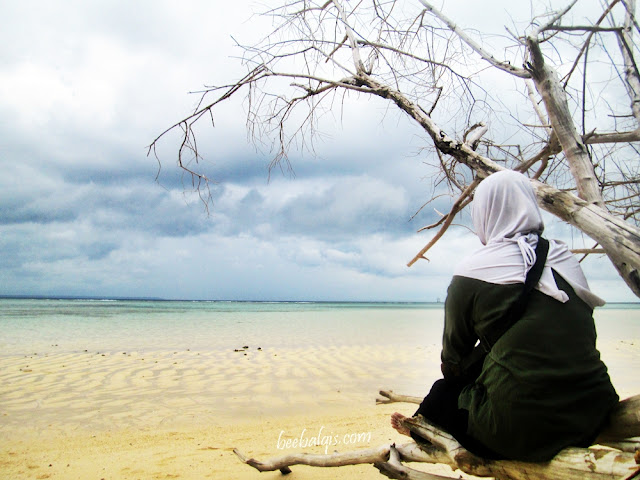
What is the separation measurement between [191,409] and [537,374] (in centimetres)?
459

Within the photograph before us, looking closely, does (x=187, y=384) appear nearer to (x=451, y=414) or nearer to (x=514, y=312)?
(x=451, y=414)

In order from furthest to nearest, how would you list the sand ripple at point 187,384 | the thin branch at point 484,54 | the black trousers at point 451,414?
the sand ripple at point 187,384, the thin branch at point 484,54, the black trousers at point 451,414

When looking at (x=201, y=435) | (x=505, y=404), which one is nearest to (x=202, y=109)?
(x=505, y=404)

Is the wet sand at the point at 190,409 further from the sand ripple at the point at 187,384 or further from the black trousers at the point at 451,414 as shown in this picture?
the black trousers at the point at 451,414

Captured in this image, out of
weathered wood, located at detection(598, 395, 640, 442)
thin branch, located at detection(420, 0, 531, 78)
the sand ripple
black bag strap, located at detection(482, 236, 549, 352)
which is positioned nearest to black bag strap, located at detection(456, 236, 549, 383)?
black bag strap, located at detection(482, 236, 549, 352)

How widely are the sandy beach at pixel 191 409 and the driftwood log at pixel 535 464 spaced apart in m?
1.10

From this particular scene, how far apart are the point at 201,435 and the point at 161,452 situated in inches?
22.9

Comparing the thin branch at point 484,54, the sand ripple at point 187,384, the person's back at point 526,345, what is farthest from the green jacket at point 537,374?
the sand ripple at point 187,384

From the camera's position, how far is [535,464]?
172cm

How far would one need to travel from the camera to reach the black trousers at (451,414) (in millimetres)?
1855

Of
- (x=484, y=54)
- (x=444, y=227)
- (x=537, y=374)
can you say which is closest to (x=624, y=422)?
(x=537, y=374)

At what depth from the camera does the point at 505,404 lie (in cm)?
165

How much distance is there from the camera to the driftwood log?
62.8 inches

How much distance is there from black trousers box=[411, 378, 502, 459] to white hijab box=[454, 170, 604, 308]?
62 cm
